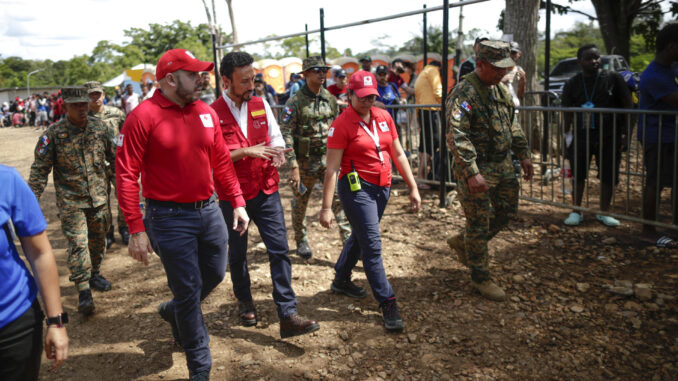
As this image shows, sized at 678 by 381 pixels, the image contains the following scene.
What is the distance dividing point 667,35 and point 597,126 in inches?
46.4

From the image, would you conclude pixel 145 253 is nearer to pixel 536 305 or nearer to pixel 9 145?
pixel 536 305

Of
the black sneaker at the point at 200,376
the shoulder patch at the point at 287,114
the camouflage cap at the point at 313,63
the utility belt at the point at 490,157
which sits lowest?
the black sneaker at the point at 200,376

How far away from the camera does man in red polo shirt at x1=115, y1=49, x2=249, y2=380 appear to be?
9.58 feet

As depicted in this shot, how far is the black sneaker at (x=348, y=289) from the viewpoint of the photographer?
4.58m

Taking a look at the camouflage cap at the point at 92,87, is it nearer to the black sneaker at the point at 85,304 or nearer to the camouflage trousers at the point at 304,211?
the black sneaker at the point at 85,304

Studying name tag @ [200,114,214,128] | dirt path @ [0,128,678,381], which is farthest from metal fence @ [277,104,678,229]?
name tag @ [200,114,214,128]

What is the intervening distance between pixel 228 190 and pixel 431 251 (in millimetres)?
2830

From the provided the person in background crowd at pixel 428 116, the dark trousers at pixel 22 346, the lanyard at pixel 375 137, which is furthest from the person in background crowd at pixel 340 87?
the dark trousers at pixel 22 346

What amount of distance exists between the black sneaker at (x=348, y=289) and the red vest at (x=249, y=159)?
1190mm

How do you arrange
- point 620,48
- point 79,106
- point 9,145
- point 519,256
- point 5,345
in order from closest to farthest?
point 5,345
point 79,106
point 519,256
point 620,48
point 9,145

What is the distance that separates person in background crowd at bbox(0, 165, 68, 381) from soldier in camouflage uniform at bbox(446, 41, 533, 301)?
114 inches

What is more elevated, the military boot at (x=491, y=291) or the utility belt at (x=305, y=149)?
the utility belt at (x=305, y=149)

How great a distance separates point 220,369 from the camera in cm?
361

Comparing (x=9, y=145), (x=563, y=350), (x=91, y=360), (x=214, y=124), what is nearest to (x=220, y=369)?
(x=91, y=360)
